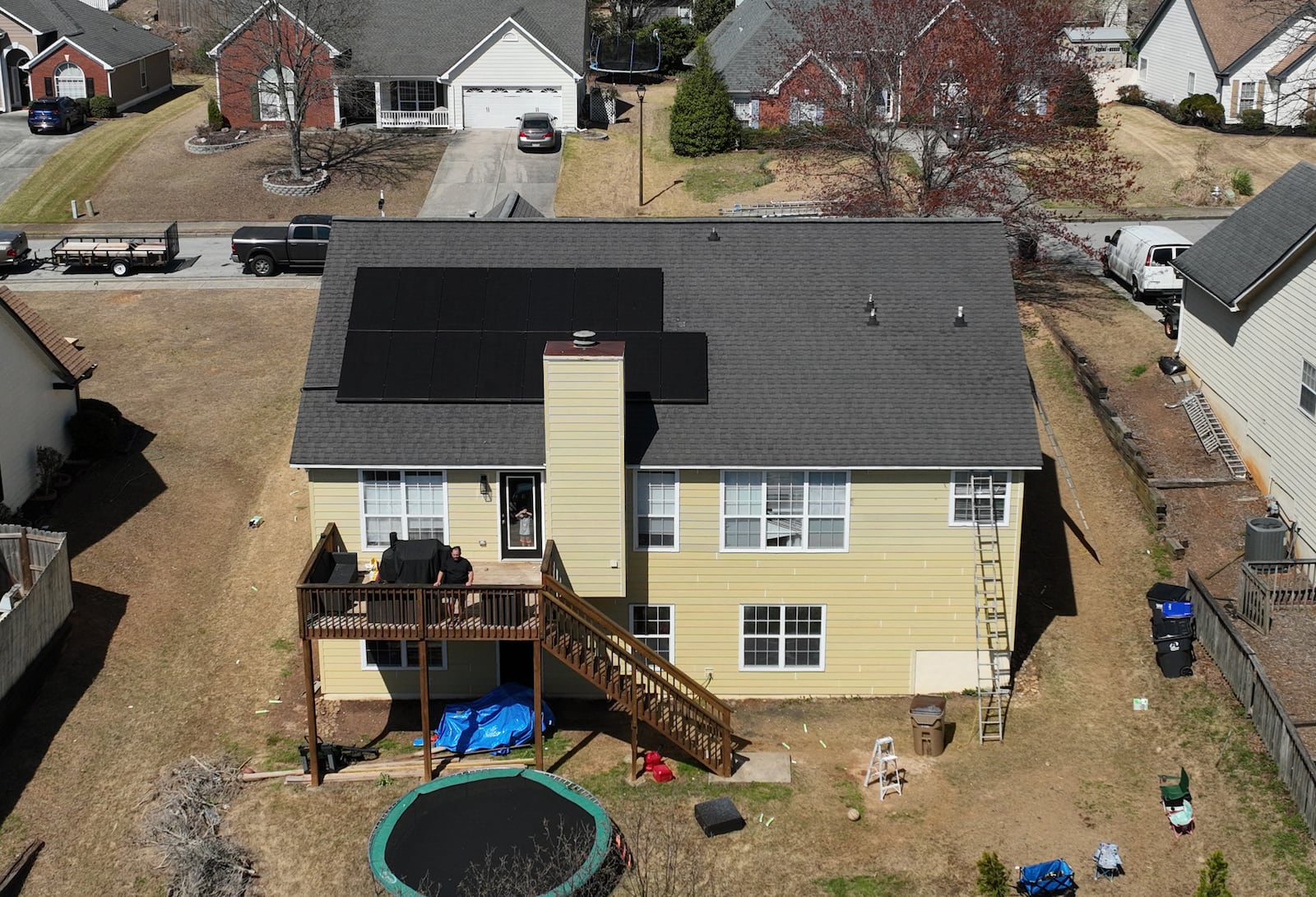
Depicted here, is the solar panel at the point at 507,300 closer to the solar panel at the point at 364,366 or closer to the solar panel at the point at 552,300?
the solar panel at the point at 552,300

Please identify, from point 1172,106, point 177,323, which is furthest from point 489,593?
point 1172,106

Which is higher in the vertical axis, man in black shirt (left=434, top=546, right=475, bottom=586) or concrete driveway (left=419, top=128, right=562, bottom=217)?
man in black shirt (left=434, top=546, right=475, bottom=586)

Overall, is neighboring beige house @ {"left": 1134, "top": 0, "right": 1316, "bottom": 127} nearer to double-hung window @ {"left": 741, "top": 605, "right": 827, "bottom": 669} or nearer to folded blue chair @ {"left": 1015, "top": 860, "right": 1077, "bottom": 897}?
double-hung window @ {"left": 741, "top": 605, "right": 827, "bottom": 669}

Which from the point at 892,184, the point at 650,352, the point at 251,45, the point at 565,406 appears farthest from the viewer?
the point at 251,45

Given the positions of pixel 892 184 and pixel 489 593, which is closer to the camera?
pixel 489 593

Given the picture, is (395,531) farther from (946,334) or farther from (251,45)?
(251,45)

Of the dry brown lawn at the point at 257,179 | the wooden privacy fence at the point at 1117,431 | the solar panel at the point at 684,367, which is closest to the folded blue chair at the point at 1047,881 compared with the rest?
the solar panel at the point at 684,367

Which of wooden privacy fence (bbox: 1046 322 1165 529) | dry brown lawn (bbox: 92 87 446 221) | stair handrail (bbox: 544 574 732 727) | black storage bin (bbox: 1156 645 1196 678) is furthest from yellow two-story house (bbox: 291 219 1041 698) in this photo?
dry brown lawn (bbox: 92 87 446 221)

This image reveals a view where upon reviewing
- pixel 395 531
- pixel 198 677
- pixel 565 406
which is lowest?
pixel 198 677
